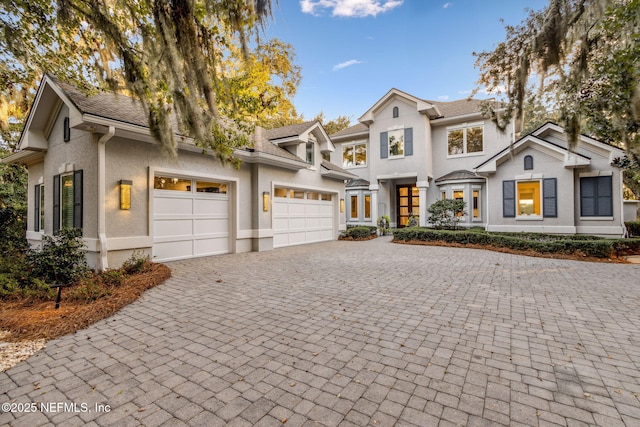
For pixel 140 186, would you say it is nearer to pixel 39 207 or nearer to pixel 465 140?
pixel 39 207

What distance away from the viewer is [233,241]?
9883 mm

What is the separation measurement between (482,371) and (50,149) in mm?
11487

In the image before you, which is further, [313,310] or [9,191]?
[9,191]

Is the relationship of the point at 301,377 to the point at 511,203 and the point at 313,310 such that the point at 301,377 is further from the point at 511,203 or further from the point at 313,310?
the point at 511,203

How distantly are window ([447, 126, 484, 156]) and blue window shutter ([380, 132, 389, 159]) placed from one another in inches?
138

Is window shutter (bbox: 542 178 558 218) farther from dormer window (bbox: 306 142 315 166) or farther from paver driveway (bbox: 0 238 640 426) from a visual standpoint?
dormer window (bbox: 306 142 315 166)

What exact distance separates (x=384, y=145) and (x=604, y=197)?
10389 millimetres

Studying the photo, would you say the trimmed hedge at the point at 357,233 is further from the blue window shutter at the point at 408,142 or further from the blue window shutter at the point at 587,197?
the blue window shutter at the point at 587,197

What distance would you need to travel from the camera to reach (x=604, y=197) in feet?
38.4

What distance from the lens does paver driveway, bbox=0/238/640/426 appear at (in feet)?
6.98

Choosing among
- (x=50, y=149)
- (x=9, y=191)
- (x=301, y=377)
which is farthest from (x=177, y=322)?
(x=9, y=191)

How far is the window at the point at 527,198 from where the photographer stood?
43.1 ft

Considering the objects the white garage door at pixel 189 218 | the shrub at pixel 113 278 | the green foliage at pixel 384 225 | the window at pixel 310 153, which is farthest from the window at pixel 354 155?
the shrub at pixel 113 278

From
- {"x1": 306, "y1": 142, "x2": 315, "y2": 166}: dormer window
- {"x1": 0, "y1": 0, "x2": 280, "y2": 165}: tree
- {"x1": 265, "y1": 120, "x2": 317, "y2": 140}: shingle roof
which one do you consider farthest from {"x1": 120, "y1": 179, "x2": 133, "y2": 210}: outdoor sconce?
{"x1": 306, "y1": 142, "x2": 315, "y2": 166}: dormer window
